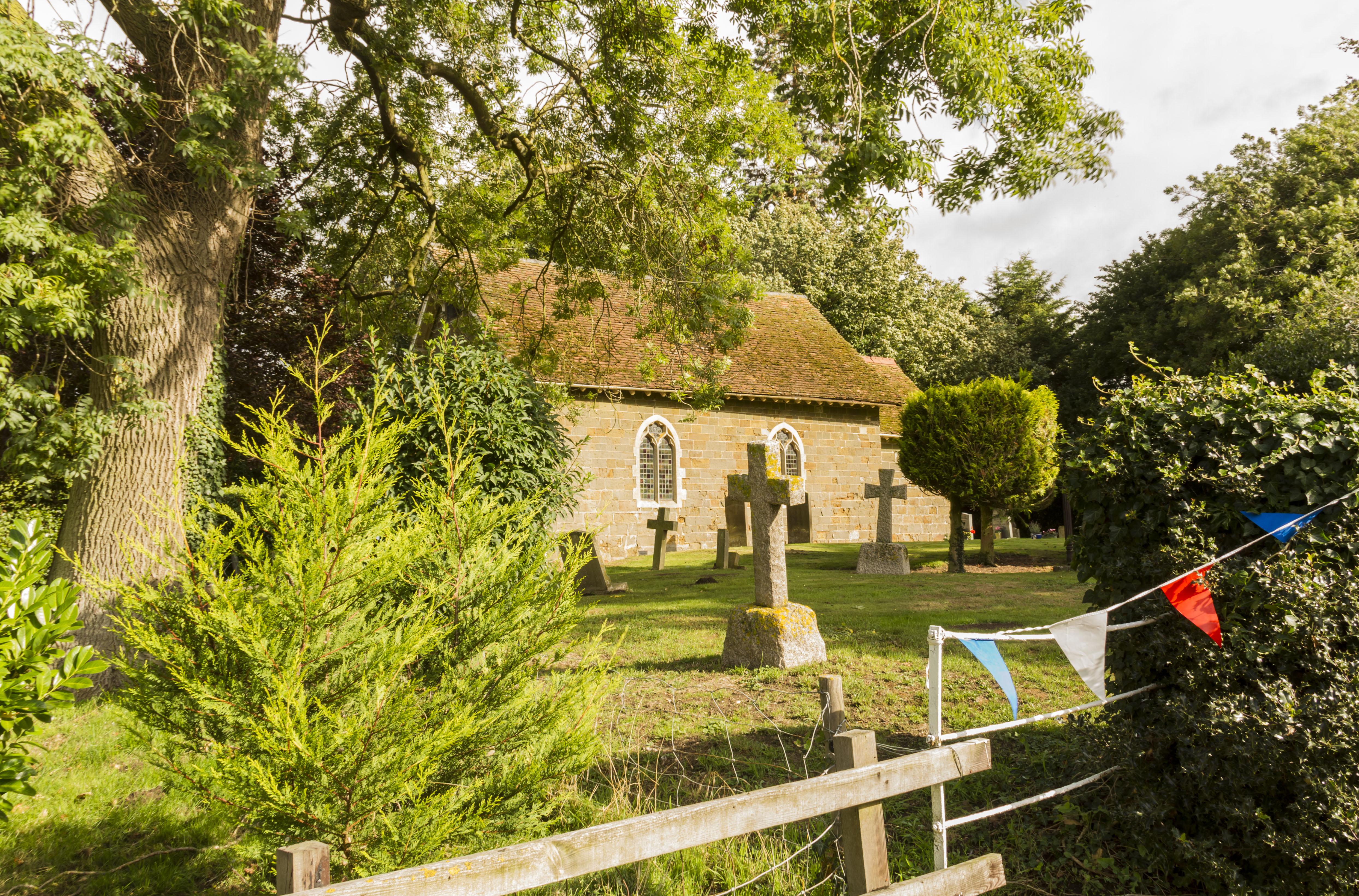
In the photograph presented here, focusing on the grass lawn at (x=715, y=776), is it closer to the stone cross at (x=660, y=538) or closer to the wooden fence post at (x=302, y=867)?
the wooden fence post at (x=302, y=867)

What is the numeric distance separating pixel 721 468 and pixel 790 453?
2.52 m

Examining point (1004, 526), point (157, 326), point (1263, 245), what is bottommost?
point (1004, 526)

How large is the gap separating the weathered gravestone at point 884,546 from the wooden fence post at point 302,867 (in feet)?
45.3

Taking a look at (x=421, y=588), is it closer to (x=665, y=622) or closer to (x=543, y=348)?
(x=665, y=622)

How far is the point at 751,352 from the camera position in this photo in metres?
24.0

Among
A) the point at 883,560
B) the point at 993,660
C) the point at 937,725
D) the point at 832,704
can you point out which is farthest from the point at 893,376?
the point at 937,725

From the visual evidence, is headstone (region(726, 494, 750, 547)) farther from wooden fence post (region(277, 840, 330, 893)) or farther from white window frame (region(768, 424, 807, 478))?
wooden fence post (region(277, 840, 330, 893))

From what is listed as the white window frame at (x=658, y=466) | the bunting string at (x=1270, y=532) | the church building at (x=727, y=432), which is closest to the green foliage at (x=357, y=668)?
the bunting string at (x=1270, y=532)

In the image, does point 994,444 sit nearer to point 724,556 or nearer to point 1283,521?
point 724,556

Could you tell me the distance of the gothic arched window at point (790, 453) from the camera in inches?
923

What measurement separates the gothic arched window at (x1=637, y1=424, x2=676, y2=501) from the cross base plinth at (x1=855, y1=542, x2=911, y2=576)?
792cm

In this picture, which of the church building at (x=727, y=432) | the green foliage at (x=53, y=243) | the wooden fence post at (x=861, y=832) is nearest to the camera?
the wooden fence post at (x=861, y=832)

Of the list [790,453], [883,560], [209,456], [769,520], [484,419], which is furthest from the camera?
[790,453]

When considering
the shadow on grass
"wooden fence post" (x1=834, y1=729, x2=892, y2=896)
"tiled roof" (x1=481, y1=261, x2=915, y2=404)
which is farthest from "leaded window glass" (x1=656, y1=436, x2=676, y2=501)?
"wooden fence post" (x1=834, y1=729, x2=892, y2=896)
